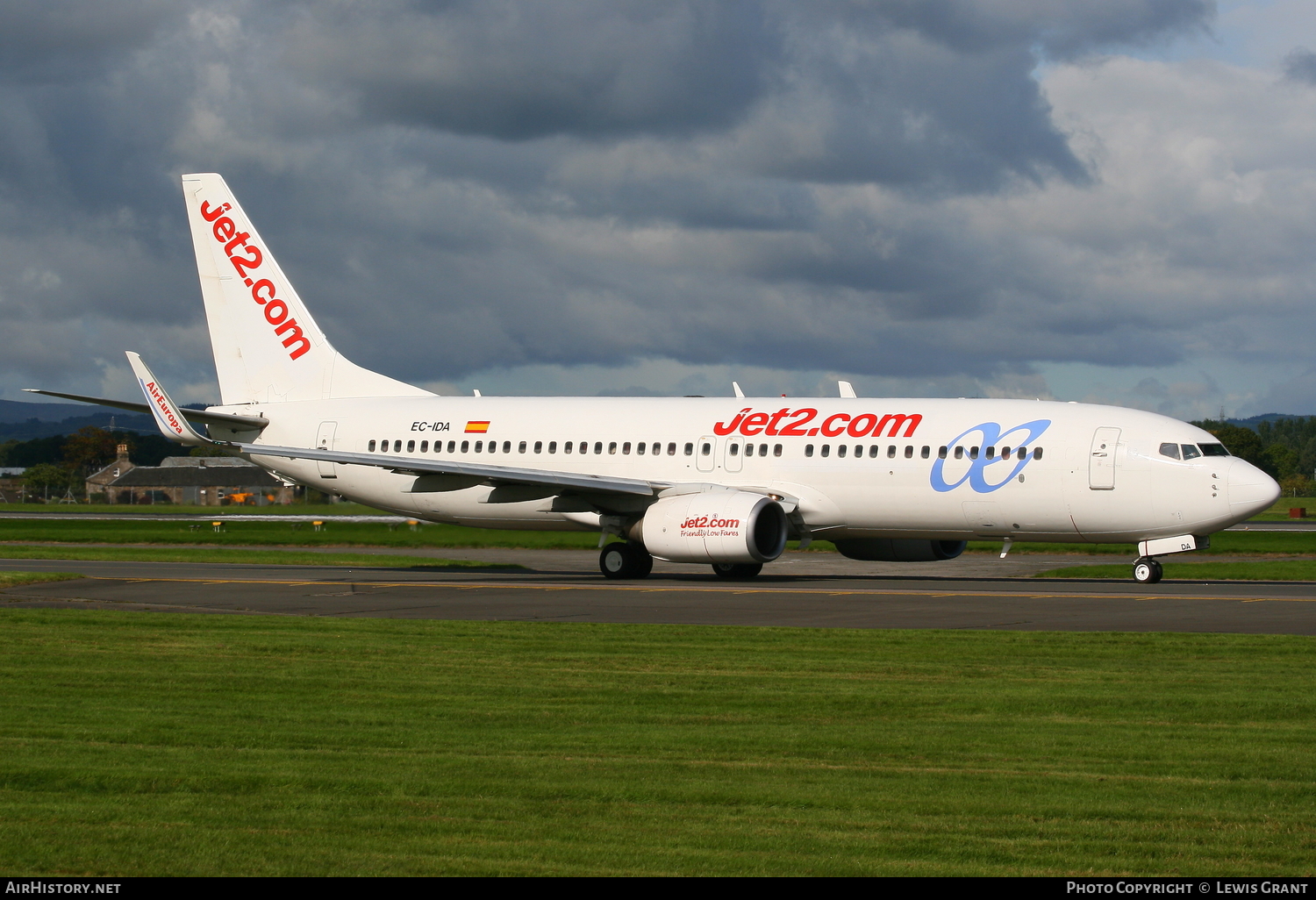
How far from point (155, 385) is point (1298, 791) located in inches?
1158

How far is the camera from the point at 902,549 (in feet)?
112

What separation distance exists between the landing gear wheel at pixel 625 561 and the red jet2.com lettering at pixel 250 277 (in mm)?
11395

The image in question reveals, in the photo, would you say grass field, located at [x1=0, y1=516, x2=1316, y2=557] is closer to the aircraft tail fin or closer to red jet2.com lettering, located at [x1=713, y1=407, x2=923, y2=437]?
the aircraft tail fin

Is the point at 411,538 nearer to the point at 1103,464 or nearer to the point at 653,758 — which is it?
the point at 1103,464

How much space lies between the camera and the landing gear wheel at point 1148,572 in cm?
2920

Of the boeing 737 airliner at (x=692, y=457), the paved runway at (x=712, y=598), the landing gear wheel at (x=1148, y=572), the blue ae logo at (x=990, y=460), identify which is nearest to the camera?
the paved runway at (x=712, y=598)

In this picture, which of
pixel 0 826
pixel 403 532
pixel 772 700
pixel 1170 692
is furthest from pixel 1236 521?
pixel 403 532

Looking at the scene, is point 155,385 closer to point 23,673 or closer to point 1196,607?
point 23,673

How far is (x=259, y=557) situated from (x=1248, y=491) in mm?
25094

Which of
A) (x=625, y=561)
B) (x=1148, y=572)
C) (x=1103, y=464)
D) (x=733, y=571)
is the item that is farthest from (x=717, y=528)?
(x=1148, y=572)

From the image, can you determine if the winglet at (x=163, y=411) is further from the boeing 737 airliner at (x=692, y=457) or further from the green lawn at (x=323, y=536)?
the green lawn at (x=323, y=536)

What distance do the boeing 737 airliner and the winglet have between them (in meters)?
0.06

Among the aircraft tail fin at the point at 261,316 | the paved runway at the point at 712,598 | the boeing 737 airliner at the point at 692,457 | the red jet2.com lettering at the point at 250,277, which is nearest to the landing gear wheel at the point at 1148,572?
the boeing 737 airliner at the point at 692,457

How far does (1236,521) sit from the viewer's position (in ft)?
94.6
